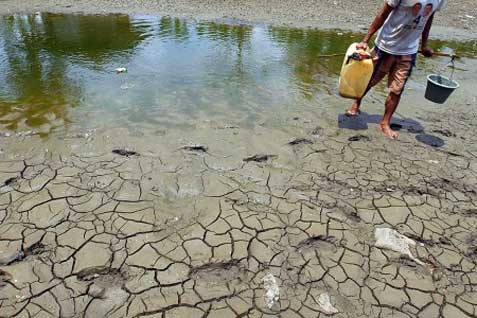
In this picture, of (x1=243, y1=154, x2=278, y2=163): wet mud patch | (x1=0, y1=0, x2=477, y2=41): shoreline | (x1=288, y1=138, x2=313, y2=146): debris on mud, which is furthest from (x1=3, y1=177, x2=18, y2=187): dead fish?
(x1=0, y1=0, x2=477, y2=41): shoreline

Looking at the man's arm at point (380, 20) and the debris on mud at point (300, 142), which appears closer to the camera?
the man's arm at point (380, 20)

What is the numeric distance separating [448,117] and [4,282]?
4901mm

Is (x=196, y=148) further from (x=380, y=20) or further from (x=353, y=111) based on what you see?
(x=380, y=20)

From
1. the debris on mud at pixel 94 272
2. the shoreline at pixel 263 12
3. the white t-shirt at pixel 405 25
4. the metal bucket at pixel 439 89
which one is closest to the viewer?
the debris on mud at pixel 94 272

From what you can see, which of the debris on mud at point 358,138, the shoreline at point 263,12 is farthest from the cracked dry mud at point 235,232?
the shoreline at point 263,12

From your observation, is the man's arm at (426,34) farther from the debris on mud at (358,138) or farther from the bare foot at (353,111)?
the debris on mud at (358,138)

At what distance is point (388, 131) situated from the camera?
391 centimetres

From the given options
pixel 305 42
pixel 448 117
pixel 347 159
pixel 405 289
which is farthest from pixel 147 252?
pixel 305 42

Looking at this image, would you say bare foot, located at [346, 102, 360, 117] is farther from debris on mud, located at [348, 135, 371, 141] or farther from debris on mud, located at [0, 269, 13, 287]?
debris on mud, located at [0, 269, 13, 287]

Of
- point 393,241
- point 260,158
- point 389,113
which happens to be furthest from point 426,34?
point 393,241

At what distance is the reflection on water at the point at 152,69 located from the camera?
422cm

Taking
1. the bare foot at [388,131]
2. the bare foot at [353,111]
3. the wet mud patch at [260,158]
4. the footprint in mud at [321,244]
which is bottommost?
the footprint in mud at [321,244]

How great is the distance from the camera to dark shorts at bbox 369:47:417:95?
11.9 ft

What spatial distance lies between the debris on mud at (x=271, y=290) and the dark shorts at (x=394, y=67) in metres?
2.54
